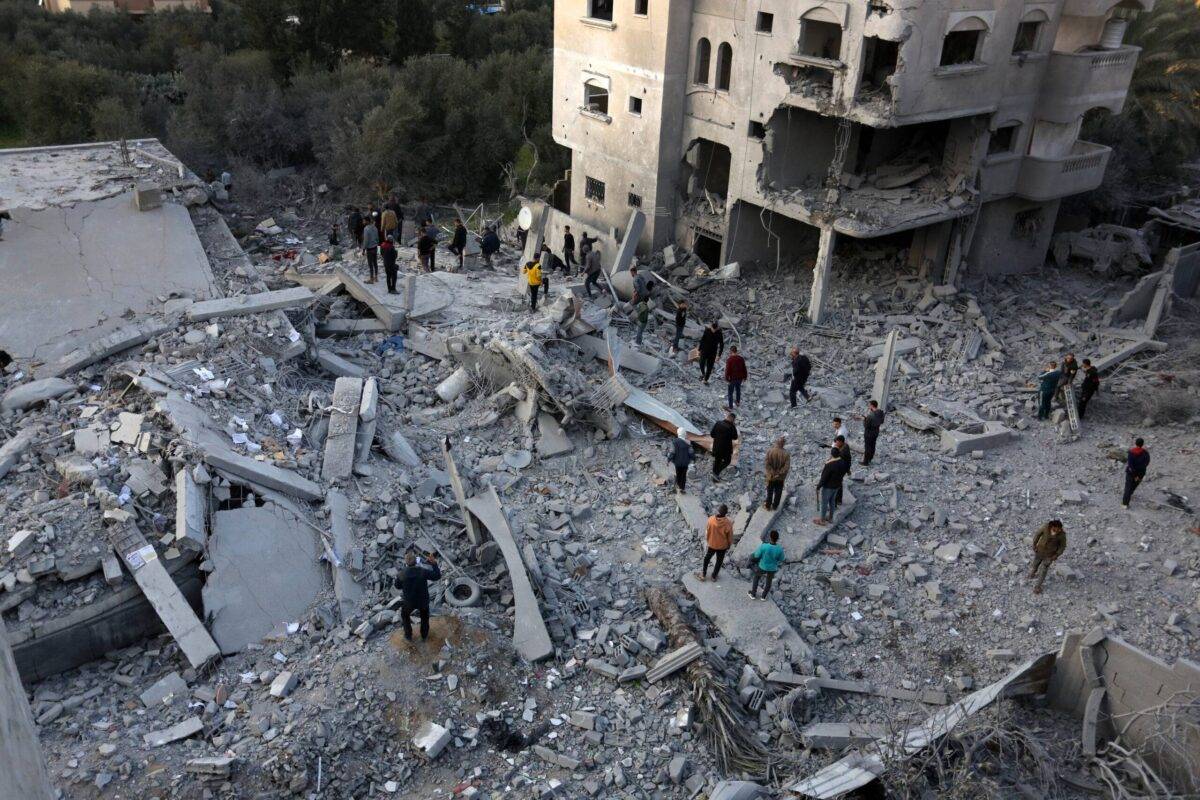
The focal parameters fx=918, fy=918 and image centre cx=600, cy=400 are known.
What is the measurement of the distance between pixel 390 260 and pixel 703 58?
922 cm

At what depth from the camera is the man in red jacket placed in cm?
1513

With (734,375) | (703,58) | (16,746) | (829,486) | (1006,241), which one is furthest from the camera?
(1006,241)

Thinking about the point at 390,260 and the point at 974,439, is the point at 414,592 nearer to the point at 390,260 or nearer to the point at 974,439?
the point at 390,260

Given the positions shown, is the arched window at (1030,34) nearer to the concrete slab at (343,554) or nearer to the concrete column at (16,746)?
the concrete slab at (343,554)

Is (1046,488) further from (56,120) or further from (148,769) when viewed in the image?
(56,120)

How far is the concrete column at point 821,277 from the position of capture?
19.5 meters

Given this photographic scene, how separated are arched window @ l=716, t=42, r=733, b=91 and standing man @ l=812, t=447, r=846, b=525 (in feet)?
38.7

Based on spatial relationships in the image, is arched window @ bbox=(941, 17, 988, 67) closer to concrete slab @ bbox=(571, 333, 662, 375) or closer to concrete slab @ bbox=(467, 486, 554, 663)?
concrete slab @ bbox=(571, 333, 662, 375)

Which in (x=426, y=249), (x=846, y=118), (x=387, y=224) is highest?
(x=846, y=118)

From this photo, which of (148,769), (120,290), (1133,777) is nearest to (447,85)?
(120,290)

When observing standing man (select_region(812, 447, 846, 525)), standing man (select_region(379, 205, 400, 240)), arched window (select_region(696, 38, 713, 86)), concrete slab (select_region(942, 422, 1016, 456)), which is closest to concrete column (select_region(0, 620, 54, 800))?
standing man (select_region(812, 447, 846, 525))

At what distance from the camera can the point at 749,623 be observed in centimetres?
1091

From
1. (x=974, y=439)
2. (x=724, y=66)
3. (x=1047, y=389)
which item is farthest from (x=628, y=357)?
(x=724, y=66)

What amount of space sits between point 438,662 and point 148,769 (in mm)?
2865
